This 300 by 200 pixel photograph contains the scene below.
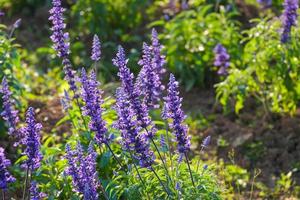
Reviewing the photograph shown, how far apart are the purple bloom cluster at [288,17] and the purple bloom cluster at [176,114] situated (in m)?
2.91

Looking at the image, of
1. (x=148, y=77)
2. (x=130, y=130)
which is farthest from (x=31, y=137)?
(x=148, y=77)

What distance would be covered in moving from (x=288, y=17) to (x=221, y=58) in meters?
1.12

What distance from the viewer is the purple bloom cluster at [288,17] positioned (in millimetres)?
6945

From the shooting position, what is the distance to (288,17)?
7.03m

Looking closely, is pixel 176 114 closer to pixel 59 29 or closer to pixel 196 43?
pixel 59 29

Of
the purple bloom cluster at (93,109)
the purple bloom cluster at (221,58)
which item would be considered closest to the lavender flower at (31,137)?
the purple bloom cluster at (93,109)

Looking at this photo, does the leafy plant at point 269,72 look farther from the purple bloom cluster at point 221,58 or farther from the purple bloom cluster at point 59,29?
the purple bloom cluster at point 59,29

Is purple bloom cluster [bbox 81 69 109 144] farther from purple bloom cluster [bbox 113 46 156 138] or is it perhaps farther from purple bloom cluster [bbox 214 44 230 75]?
purple bloom cluster [bbox 214 44 230 75]

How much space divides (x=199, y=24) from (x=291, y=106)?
174 cm

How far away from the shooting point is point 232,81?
297 inches

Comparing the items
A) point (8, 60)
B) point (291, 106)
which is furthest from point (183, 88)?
point (8, 60)

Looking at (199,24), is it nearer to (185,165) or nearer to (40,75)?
(40,75)

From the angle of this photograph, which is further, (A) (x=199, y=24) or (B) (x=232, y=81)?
(A) (x=199, y=24)

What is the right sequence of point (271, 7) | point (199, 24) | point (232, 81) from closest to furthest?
point (232, 81), point (199, 24), point (271, 7)
